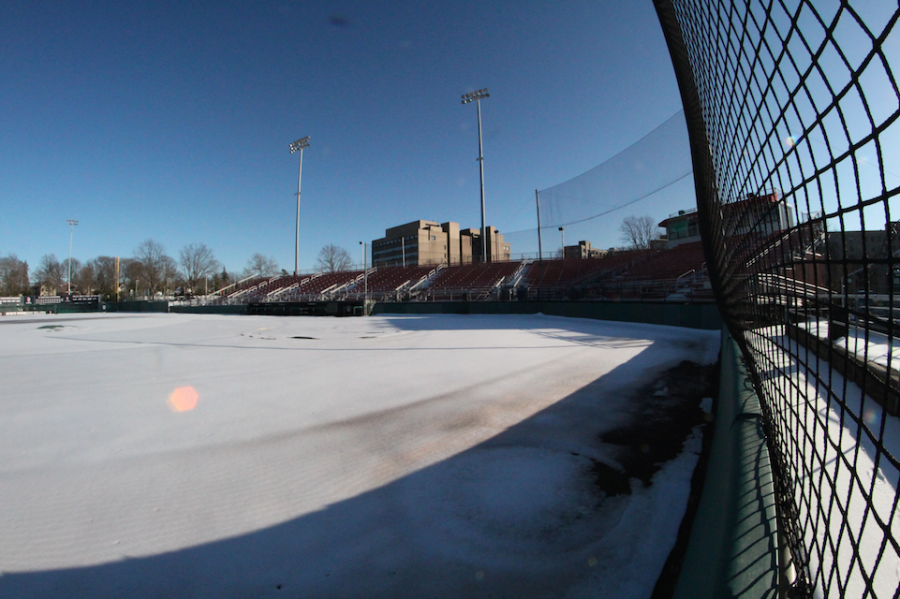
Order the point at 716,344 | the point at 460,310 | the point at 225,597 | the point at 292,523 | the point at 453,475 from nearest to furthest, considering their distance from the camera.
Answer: the point at 225,597 → the point at 292,523 → the point at 453,475 → the point at 716,344 → the point at 460,310

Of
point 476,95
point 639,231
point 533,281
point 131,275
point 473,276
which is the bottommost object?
point 533,281

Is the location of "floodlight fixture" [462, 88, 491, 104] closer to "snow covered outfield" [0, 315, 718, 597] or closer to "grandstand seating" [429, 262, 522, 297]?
"grandstand seating" [429, 262, 522, 297]

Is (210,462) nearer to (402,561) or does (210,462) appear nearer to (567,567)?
(402,561)

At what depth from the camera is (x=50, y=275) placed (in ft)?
252

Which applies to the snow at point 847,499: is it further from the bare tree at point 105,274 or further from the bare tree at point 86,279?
the bare tree at point 86,279

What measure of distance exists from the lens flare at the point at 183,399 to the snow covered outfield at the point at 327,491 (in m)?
0.05

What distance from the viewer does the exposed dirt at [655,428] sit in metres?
3.05

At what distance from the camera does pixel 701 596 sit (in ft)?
4.18

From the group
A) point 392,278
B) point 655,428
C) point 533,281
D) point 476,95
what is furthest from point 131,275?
point 655,428

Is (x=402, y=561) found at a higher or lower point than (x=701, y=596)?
lower

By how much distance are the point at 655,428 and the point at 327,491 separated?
3143 millimetres

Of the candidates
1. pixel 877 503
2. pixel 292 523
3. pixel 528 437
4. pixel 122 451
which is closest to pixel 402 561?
pixel 292 523

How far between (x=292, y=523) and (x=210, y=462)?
1321mm

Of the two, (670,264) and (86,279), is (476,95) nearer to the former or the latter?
(670,264)
